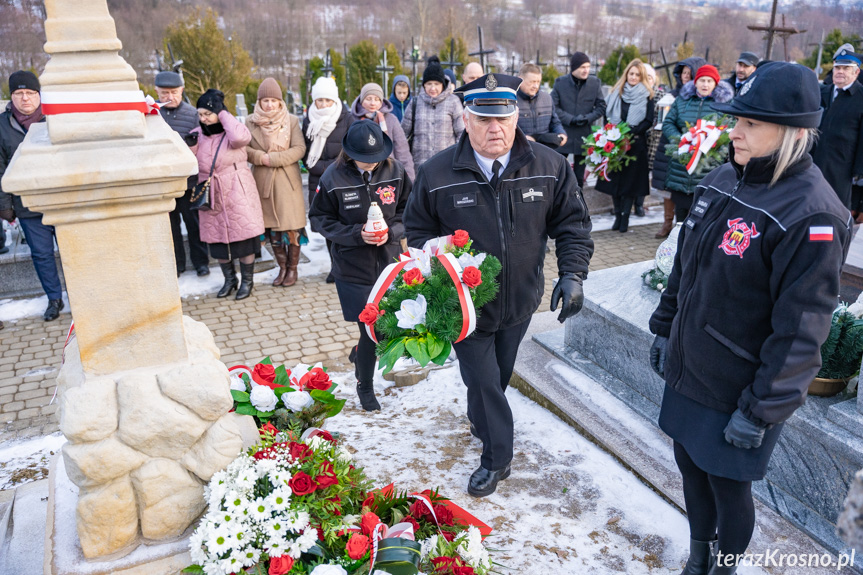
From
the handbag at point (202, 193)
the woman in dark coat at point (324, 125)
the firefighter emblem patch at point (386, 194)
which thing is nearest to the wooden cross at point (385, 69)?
the woman in dark coat at point (324, 125)

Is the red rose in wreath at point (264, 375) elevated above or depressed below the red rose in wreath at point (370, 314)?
below

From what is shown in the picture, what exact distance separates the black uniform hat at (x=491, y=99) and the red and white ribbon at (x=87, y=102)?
147 centimetres

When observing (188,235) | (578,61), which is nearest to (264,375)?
(188,235)

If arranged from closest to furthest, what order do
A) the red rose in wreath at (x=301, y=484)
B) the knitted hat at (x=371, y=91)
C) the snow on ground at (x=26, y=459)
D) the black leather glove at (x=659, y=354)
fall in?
1. the red rose in wreath at (x=301, y=484)
2. the black leather glove at (x=659, y=354)
3. the snow on ground at (x=26, y=459)
4. the knitted hat at (x=371, y=91)

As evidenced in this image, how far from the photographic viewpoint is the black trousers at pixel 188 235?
680 cm

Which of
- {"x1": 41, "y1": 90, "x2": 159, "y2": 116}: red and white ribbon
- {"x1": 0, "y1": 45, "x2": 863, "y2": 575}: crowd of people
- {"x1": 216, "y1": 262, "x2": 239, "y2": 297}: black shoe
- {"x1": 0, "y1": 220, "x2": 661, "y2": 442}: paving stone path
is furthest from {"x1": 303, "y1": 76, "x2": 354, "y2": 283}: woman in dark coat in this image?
{"x1": 41, "y1": 90, "x2": 159, "y2": 116}: red and white ribbon

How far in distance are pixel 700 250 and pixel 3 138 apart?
588cm

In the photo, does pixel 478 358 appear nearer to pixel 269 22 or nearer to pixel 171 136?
pixel 171 136

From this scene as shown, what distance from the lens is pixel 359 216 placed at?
4.14 meters

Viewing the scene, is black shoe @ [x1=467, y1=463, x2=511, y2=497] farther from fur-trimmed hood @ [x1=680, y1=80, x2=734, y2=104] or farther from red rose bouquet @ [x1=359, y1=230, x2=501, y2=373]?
fur-trimmed hood @ [x1=680, y1=80, x2=734, y2=104]

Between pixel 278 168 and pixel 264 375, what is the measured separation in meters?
3.95

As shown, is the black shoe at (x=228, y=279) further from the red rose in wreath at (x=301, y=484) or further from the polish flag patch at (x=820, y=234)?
the polish flag patch at (x=820, y=234)

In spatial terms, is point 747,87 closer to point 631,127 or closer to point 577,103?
point 631,127

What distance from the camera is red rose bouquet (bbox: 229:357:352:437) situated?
113 inches
